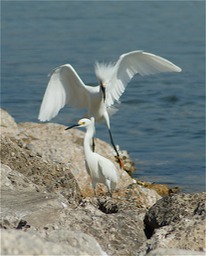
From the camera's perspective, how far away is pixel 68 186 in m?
7.63

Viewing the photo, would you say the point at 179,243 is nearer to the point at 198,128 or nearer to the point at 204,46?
the point at 198,128

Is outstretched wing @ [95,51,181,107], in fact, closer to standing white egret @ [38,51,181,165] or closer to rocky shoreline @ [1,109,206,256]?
standing white egret @ [38,51,181,165]

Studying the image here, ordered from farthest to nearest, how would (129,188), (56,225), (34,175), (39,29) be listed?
1. (39,29)
2. (129,188)
3. (34,175)
4. (56,225)

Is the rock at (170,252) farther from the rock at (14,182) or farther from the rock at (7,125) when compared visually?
the rock at (7,125)

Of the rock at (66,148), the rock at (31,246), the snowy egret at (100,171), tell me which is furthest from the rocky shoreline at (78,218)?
the rock at (66,148)

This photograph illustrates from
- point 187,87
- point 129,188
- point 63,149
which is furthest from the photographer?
point 187,87

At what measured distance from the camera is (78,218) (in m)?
5.43

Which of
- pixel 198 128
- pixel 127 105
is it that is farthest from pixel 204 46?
pixel 198 128

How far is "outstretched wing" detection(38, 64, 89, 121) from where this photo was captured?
37.7 feet

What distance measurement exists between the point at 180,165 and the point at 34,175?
218 inches

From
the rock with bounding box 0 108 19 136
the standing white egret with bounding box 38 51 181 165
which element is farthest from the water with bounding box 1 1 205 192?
the rock with bounding box 0 108 19 136

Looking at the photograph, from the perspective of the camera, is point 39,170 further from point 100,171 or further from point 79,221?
point 79,221

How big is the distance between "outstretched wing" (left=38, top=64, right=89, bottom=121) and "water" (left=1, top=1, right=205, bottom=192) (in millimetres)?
1481

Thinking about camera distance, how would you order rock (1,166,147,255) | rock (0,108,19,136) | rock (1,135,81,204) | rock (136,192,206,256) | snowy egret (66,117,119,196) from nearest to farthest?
rock (136,192,206,256) < rock (1,166,147,255) < rock (1,135,81,204) < snowy egret (66,117,119,196) < rock (0,108,19,136)
